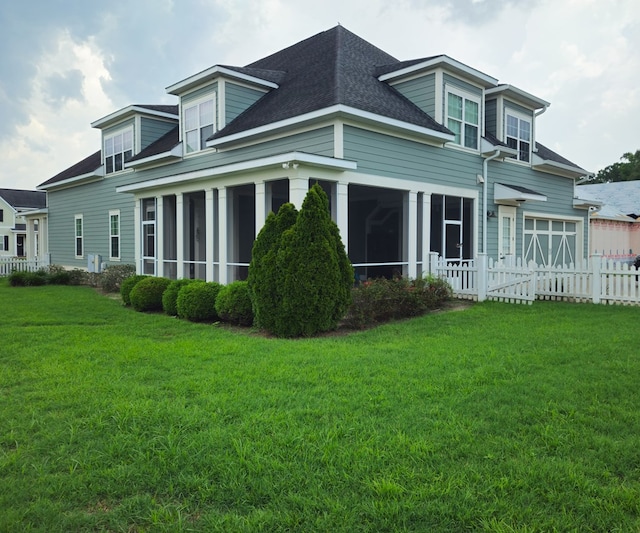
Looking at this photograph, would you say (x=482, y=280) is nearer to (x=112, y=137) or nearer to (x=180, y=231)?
(x=180, y=231)

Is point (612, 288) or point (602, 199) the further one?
point (602, 199)

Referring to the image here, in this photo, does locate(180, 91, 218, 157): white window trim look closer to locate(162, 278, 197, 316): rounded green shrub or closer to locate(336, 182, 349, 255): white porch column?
locate(336, 182, 349, 255): white porch column

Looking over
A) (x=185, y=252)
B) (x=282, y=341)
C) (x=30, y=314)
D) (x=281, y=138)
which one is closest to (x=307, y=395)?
(x=282, y=341)

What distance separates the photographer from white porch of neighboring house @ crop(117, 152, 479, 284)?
10922mm

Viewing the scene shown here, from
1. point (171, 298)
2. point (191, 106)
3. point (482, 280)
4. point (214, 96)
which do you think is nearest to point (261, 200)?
point (171, 298)

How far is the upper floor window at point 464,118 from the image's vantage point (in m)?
14.1

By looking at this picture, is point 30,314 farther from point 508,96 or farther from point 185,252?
point 508,96

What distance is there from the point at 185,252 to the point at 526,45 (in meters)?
11.7

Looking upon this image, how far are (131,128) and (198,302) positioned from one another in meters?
11.9

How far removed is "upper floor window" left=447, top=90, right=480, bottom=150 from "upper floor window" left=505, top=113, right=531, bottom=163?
203cm

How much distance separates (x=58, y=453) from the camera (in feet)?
11.3

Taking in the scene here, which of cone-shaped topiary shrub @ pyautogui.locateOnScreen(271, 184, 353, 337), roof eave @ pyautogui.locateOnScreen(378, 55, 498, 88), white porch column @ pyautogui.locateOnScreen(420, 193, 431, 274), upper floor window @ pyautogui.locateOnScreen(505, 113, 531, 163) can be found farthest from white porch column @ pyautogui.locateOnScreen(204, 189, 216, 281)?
upper floor window @ pyautogui.locateOnScreen(505, 113, 531, 163)

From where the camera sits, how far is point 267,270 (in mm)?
8141

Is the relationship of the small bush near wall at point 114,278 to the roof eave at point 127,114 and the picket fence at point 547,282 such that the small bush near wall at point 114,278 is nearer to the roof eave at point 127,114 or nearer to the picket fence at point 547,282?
the roof eave at point 127,114
